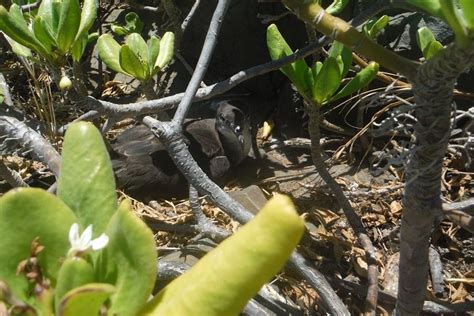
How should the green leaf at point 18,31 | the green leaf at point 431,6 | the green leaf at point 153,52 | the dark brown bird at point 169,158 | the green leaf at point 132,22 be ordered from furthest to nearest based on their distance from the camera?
1. the green leaf at point 132,22
2. the dark brown bird at point 169,158
3. the green leaf at point 153,52
4. the green leaf at point 18,31
5. the green leaf at point 431,6

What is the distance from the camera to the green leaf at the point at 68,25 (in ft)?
3.88

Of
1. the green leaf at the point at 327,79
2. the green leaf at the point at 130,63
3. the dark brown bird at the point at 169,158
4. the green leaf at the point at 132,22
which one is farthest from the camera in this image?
the green leaf at the point at 132,22

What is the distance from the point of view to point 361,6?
1.94 metres

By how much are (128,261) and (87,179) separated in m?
0.10

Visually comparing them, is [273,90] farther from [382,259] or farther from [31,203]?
[31,203]

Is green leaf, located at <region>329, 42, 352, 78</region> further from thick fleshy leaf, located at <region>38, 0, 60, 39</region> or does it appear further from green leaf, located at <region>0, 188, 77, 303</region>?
green leaf, located at <region>0, 188, 77, 303</region>

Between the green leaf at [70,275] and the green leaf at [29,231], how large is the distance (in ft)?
0.14

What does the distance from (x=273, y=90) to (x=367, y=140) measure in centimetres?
57

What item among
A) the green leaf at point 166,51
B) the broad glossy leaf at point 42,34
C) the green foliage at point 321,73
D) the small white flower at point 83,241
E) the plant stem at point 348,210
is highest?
the small white flower at point 83,241

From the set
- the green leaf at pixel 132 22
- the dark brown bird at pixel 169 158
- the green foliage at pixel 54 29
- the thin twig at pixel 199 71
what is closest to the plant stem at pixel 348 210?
the thin twig at pixel 199 71

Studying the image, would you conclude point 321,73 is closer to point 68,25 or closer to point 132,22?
point 68,25

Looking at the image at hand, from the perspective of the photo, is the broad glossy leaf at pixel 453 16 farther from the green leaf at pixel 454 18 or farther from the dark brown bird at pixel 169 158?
the dark brown bird at pixel 169 158

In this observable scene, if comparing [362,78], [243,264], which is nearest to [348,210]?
[362,78]

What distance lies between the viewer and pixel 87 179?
579 mm
